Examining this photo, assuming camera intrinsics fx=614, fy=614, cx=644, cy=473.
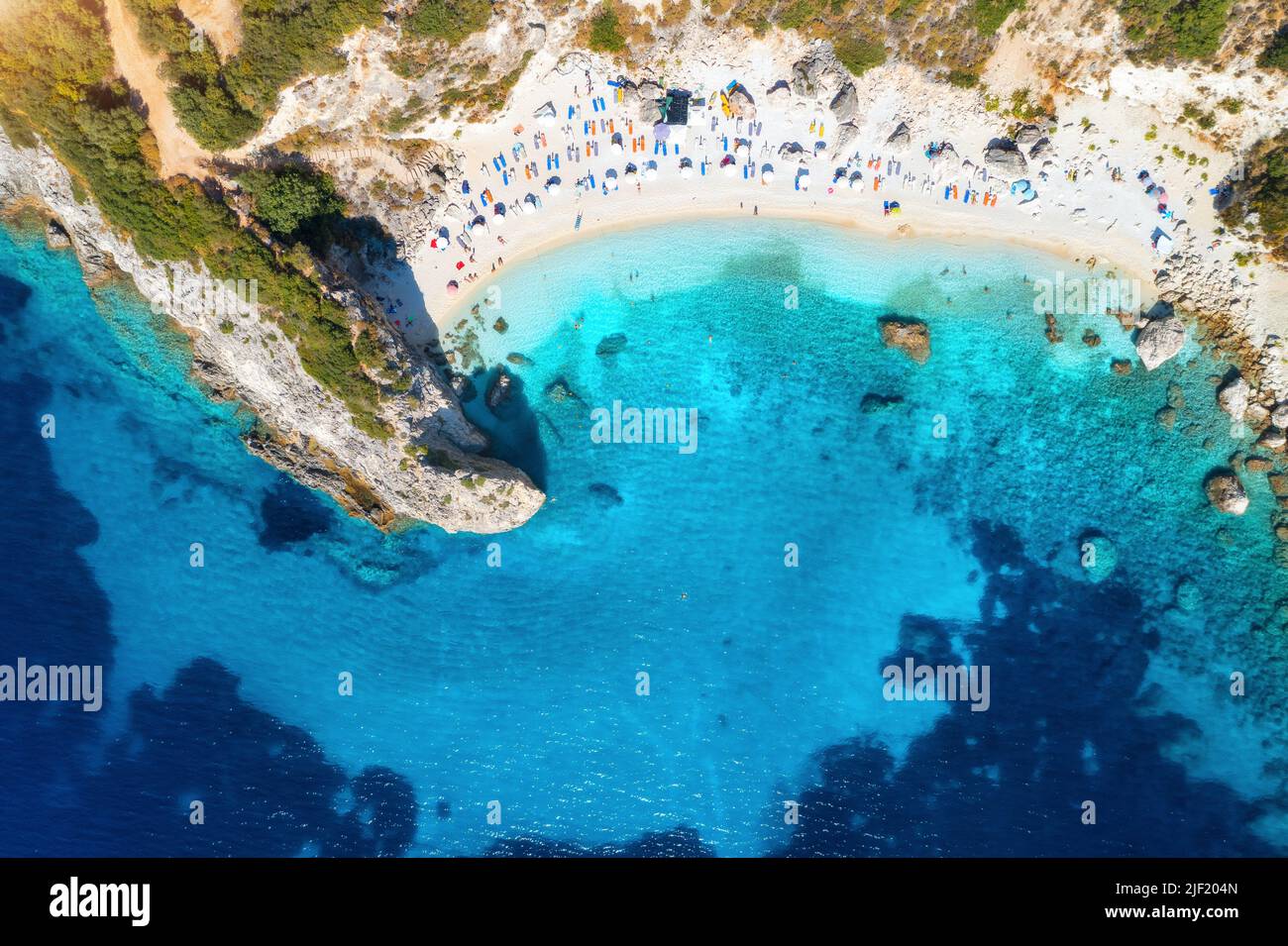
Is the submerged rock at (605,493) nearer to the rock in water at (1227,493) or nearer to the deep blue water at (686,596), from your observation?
the deep blue water at (686,596)

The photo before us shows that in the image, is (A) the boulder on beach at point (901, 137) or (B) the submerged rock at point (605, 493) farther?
(B) the submerged rock at point (605, 493)

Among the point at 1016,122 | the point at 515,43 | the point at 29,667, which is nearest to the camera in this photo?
the point at 515,43

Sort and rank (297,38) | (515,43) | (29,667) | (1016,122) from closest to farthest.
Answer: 1. (297,38)
2. (515,43)
3. (1016,122)
4. (29,667)

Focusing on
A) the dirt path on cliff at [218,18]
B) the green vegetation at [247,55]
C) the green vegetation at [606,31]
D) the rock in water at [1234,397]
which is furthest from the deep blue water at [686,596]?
the dirt path on cliff at [218,18]

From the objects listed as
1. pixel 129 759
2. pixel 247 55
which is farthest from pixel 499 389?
pixel 129 759
